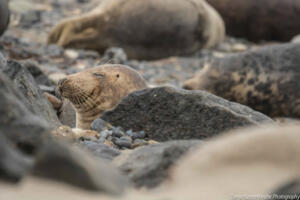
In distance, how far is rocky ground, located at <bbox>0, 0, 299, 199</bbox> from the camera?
1.62 m

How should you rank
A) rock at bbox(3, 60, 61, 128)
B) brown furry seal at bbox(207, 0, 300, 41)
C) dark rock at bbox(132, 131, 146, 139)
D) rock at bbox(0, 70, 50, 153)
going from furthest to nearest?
brown furry seal at bbox(207, 0, 300, 41), dark rock at bbox(132, 131, 146, 139), rock at bbox(3, 60, 61, 128), rock at bbox(0, 70, 50, 153)

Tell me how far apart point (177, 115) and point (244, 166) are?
5.23 ft

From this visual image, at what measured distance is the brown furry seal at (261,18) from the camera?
9828 millimetres

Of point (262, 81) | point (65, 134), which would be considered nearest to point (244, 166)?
point (65, 134)

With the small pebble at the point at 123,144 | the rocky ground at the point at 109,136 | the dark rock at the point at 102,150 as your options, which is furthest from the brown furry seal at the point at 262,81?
the dark rock at the point at 102,150

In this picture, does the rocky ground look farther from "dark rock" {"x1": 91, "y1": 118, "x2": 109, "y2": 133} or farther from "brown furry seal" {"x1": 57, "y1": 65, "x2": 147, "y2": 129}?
"brown furry seal" {"x1": 57, "y1": 65, "x2": 147, "y2": 129}

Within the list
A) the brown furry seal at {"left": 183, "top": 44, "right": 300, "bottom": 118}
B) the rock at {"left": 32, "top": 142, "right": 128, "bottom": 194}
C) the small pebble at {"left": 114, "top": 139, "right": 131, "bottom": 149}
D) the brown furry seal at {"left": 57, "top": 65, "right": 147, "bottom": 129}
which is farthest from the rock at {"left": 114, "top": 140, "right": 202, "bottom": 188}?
the brown furry seal at {"left": 183, "top": 44, "right": 300, "bottom": 118}

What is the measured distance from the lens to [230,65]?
5.76 m

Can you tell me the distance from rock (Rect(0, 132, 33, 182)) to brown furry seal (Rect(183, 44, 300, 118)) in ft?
13.7

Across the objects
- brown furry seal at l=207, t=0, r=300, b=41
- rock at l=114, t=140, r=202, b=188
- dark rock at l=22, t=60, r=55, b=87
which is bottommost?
rock at l=114, t=140, r=202, b=188

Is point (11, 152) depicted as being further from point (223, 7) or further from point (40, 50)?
point (223, 7)

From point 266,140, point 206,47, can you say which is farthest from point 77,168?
point 206,47

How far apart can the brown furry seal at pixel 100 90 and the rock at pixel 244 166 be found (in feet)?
6.86

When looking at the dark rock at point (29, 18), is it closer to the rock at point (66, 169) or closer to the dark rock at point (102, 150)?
the dark rock at point (102, 150)
